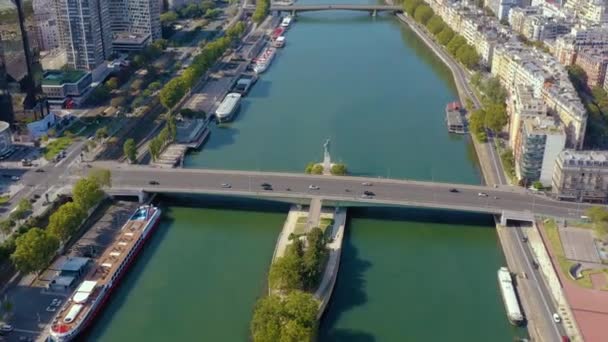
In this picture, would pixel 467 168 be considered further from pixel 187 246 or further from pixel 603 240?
pixel 187 246

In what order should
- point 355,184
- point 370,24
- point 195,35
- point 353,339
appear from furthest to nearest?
point 370,24, point 195,35, point 355,184, point 353,339

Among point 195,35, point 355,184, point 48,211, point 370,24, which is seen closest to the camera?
point 48,211

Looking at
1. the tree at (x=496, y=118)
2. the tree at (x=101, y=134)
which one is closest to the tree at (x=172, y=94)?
the tree at (x=101, y=134)

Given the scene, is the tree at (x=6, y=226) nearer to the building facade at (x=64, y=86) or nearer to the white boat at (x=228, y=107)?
the building facade at (x=64, y=86)

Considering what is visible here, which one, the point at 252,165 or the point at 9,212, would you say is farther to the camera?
the point at 252,165

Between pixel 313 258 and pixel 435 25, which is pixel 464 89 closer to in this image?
pixel 435 25

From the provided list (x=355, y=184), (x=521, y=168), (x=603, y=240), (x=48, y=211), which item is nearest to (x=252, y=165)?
(x=355, y=184)

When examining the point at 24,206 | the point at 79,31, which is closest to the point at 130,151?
the point at 24,206
